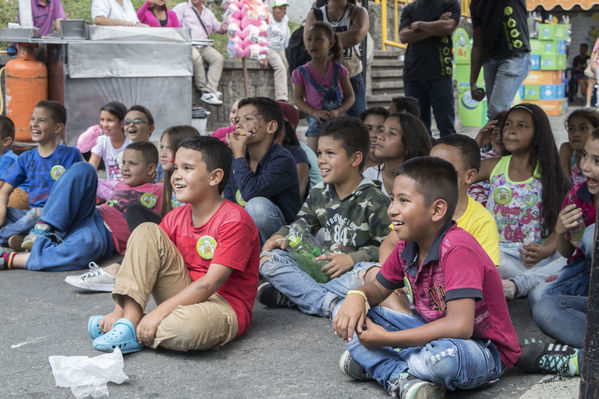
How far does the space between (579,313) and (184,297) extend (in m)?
1.63

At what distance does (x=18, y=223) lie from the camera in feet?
15.6

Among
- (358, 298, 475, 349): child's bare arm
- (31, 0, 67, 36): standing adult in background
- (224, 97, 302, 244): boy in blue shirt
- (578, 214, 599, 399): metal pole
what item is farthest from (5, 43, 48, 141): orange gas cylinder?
(578, 214, 599, 399): metal pole

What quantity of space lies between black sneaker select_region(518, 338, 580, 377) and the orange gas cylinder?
261 inches

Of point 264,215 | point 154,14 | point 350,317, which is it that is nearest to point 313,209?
point 264,215

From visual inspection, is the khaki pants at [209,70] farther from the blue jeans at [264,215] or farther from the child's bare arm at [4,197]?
the blue jeans at [264,215]

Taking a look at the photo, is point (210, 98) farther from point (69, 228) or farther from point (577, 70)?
point (577, 70)

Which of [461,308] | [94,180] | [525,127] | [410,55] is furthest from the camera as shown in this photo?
[410,55]

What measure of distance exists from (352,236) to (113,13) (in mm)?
6117

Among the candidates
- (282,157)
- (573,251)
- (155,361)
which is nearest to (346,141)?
(282,157)

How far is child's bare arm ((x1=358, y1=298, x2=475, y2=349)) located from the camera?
2.32 meters

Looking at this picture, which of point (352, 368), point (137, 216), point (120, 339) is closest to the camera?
point (352, 368)

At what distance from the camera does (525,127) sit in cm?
389

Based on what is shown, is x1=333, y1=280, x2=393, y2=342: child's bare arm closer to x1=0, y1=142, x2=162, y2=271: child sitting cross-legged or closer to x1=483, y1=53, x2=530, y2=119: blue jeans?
x1=0, y1=142, x2=162, y2=271: child sitting cross-legged

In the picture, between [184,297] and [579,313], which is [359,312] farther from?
[579,313]
